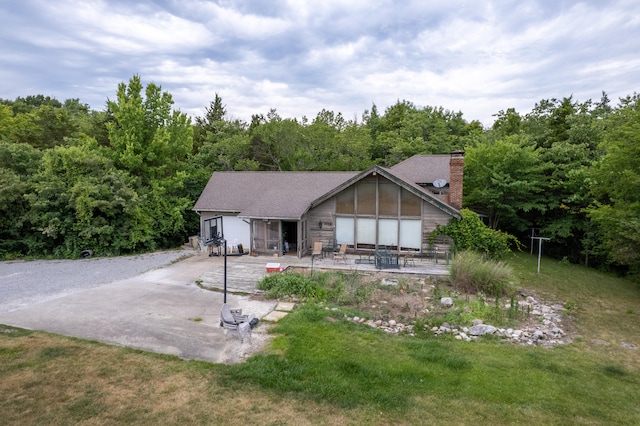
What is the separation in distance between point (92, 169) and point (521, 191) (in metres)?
25.1

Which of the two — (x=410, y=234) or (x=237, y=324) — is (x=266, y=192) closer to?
(x=410, y=234)

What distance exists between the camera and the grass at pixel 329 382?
20.3ft

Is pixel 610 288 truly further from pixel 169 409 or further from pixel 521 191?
pixel 169 409

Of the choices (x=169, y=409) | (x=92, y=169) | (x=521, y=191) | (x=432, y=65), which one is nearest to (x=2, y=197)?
(x=92, y=169)

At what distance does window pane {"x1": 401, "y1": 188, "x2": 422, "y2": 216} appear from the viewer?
1711cm

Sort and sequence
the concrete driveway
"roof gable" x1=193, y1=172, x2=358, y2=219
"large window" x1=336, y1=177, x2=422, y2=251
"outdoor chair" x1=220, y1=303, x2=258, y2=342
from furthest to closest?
"roof gable" x1=193, y1=172, x2=358, y2=219, "large window" x1=336, y1=177, x2=422, y2=251, "outdoor chair" x1=220, y1=303, x2=258, y2=342, the concrete driveway

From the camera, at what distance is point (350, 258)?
1736cm

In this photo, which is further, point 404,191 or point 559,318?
point 404,191

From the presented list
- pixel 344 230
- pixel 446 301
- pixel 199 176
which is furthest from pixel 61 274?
pixel 446 301

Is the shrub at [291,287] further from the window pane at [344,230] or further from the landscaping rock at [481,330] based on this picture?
the window pane at [344,230]

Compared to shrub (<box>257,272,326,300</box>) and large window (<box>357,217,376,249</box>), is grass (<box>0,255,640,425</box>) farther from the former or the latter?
large window (<box>357,217,376,249</box>)

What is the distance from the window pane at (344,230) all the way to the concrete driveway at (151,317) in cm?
708

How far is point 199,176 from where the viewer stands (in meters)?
25.7

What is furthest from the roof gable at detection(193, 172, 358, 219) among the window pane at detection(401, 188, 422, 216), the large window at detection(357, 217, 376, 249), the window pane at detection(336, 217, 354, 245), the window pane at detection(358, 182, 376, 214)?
the window pane at detection(401, 188, 422, 216)
